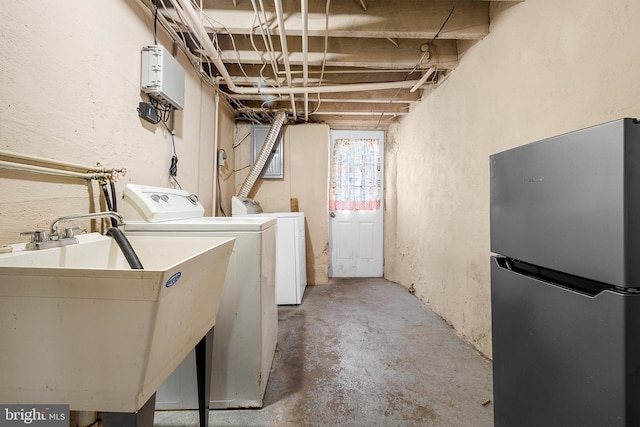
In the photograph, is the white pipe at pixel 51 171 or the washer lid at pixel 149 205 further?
the washer lid at pixel 149 205

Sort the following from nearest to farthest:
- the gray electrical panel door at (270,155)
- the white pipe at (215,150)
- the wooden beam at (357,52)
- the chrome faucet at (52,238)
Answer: the chrome faucet at (52,238), the wooden beam at (357,52), the white pipe at (215,150), the gray electrical panel door at (270,155)

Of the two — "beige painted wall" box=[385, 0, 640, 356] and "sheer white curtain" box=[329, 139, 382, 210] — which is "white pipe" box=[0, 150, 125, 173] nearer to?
"beige painted wall" box=[385, 0, 640, 356]

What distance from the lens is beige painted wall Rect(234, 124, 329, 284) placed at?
345 centimetres

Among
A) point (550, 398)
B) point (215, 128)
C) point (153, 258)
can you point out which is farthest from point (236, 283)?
point (215, 128)

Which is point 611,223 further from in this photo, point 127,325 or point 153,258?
point 153,258

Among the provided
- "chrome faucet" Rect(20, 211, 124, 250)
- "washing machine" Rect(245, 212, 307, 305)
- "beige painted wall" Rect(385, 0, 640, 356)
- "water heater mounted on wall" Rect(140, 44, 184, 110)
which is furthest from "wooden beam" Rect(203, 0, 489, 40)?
"washing machine" Rect(245, 212, 307, 305)

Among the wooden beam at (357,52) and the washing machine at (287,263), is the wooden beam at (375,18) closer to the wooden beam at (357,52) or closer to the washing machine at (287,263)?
the wooden beam at (357,52)

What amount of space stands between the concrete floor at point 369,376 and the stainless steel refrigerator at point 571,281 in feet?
1.71

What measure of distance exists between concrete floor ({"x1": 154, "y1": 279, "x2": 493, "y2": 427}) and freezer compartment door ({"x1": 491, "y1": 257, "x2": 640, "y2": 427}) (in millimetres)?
493

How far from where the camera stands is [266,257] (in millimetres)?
1440

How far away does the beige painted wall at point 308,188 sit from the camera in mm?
3449

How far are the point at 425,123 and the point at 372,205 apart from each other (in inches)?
55.3

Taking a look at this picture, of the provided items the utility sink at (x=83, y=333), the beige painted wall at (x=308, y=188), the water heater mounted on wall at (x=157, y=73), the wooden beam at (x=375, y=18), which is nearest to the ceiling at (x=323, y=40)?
the wooden beam at (x=375, y=18)

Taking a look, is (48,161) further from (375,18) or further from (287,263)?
(287,263)
